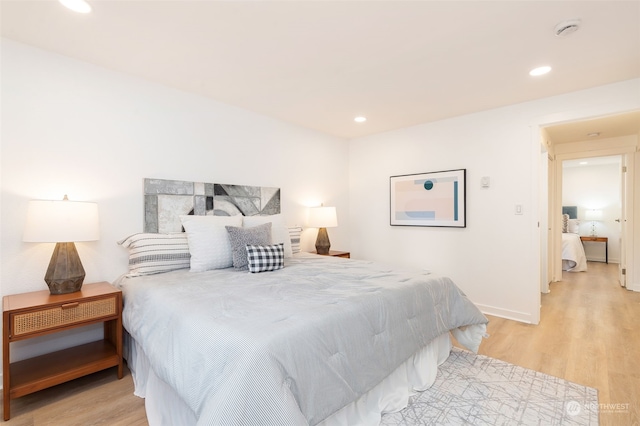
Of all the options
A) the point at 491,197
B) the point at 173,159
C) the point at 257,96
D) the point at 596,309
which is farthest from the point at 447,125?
the point at 173,159

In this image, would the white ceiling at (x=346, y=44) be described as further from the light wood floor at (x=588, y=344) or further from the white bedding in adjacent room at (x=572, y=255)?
the white bedding in adjacent room at (x=572, y=255)

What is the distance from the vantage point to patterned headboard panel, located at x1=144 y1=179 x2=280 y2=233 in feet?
8.84

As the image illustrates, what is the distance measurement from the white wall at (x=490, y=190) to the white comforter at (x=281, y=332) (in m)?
1.33

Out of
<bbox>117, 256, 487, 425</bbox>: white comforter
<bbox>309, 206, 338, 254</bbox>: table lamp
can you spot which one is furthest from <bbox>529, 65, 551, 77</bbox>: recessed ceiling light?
<bbox>309, 206, 338, 254</bbox>: table lamp

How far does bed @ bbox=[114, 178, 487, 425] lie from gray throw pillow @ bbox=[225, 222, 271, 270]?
1.5 inches

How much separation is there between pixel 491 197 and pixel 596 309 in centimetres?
180

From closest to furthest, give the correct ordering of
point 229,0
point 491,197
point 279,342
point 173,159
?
1. point 279,342
2. point 229,0
3. point 173,159
4. point 491,197

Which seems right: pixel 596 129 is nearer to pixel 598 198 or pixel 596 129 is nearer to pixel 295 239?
pixel 295 239

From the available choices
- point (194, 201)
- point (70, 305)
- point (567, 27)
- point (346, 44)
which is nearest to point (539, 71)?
point (567, 27)

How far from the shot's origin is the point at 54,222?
6.32 feet

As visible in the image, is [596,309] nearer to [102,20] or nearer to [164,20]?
[164,20]

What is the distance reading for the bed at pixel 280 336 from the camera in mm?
1152

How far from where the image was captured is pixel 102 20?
1.87m

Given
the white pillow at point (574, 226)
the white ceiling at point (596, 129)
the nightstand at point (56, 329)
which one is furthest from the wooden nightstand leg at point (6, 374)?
the white pillow at point (574, 226)
